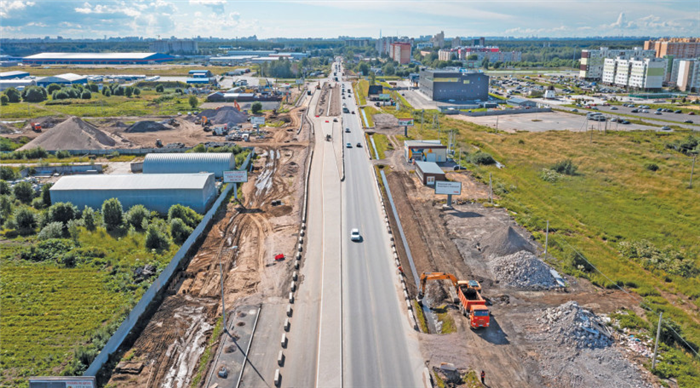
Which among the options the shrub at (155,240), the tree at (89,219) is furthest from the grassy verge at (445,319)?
the tree at (89,219)

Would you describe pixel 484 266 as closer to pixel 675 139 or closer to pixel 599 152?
pixel 599 152

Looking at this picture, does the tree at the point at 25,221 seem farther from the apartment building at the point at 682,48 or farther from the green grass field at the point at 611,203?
the apartment building at the point at 682,48

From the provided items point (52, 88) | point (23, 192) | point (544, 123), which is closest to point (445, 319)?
point (23, 192)

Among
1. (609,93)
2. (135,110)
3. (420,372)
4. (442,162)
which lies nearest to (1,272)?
(420,372)

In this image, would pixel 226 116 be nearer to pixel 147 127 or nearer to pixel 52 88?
pixel 147 127

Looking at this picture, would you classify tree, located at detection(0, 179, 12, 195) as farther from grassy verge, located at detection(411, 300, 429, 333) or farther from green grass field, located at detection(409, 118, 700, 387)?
green grass field, located at detection(409, 118, 700, 387)
